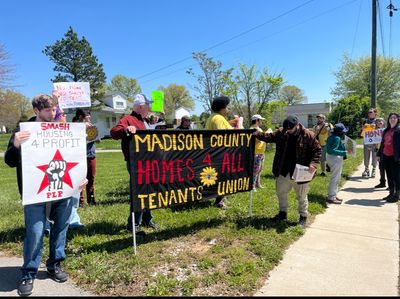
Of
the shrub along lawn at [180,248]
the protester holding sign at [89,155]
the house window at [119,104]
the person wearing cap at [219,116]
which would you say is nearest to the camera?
the shrub along lawn at [180,248]

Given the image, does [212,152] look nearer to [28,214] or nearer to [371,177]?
[28,214]

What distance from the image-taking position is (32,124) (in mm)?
3354

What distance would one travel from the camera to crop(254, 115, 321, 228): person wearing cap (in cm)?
505

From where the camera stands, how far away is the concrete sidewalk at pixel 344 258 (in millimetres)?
3414

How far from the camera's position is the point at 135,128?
4.21 metres

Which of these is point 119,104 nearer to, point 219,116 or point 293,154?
point 219,116

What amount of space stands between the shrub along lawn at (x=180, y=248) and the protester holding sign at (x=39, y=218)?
0.39 m

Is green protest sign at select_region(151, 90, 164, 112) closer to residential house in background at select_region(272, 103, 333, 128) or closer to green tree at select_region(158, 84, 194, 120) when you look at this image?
residential house in background at select_region(272, 103, 333, 128)

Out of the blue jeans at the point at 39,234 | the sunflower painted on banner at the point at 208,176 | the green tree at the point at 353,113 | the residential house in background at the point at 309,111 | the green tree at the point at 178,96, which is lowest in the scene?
the blue jeans at the point at 39,234

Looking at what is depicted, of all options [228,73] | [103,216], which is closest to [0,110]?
[228,73]

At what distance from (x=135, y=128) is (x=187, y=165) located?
1044mm

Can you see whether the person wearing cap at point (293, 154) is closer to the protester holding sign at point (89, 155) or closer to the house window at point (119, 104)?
the protester holding sign at point (89, 155)

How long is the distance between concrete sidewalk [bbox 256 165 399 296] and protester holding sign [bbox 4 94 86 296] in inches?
93.8

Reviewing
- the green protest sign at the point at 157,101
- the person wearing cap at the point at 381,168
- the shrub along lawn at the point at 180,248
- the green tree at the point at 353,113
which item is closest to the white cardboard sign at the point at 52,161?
the shrub along lawn at the point at 180,248
